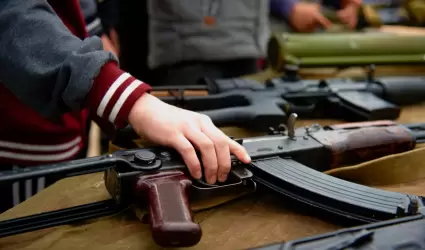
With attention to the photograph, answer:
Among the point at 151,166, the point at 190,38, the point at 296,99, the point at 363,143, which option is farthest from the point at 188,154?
the point at 190,38

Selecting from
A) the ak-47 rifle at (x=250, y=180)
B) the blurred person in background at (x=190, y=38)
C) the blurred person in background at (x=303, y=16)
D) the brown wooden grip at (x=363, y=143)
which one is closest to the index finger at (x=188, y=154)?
the ak-47 rifle at (x=250, y=180)

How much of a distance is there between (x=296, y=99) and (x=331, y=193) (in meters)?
0.52

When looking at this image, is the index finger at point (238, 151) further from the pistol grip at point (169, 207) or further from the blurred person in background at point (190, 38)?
the blurred person in background at point (190, 38)

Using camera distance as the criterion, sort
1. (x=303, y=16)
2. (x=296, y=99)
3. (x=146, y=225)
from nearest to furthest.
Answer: (x=146, y=225), (x=296, y=99), (x=303, y=16)

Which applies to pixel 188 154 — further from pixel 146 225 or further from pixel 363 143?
pixel 363 143

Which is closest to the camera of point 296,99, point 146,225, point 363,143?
point 146,225

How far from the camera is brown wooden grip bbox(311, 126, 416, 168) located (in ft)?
2.95

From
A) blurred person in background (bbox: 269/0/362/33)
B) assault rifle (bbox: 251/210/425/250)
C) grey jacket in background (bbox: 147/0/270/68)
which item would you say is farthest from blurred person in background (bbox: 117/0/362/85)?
assault rifle (bbox: 251/210/425/250)

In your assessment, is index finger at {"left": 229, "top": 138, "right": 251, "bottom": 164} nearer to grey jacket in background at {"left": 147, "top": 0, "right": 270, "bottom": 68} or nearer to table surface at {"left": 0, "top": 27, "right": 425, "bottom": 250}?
table surface at {"left": 0, "top": 27, "right": 425, "bottom": 250}

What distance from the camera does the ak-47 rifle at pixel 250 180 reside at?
65 centimetres

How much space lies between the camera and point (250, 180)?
81 cm

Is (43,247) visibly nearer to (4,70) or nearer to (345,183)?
(4,70)

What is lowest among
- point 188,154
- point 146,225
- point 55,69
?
point 146,225

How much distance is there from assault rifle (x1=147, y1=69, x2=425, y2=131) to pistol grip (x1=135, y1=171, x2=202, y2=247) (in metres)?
0.34
